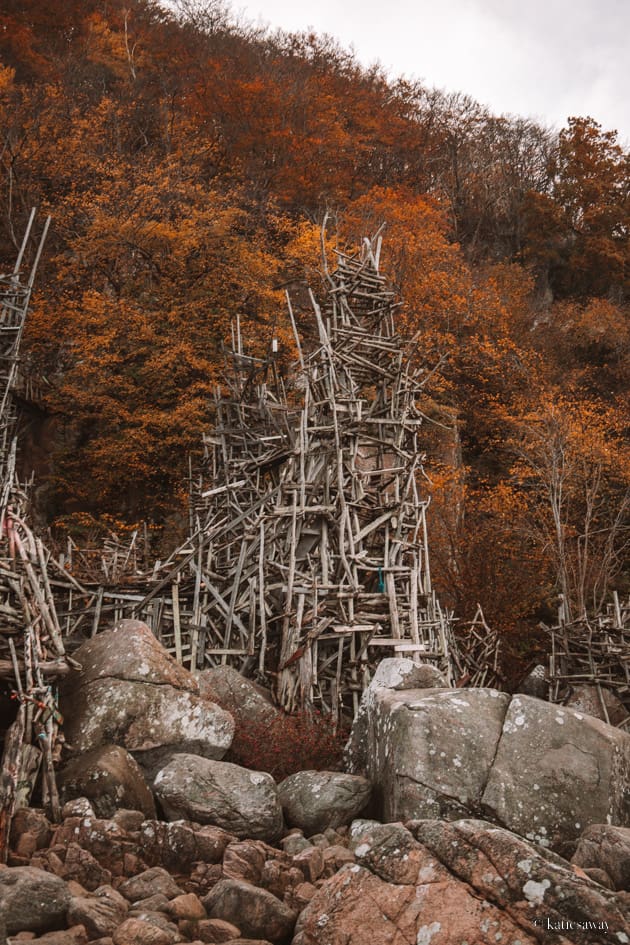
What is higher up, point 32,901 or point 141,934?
point 32,901

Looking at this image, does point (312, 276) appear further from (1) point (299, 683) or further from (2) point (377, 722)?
(2) point (377, 722)

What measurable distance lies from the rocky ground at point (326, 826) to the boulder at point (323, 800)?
2 cm

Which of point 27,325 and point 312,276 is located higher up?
point 312,276

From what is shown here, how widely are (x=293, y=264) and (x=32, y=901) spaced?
81.3 feet

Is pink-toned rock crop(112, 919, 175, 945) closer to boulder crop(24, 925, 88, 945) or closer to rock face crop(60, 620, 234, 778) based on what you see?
boulder crop(24, 925, 88, 945)

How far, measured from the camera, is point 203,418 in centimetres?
2342

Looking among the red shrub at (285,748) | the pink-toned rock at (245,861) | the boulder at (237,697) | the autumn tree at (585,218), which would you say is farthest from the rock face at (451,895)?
the autumn tree at (585,218)

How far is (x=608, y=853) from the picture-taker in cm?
583

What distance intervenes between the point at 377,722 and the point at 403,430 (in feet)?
20.3

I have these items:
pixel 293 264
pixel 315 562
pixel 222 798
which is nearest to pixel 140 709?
pixel 222 798

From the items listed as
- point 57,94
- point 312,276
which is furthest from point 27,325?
point 57,94

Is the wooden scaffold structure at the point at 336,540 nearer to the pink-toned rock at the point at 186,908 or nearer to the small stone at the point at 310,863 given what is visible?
the small stone at the point at 310,863

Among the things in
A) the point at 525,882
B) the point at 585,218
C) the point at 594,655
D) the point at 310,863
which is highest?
the point at 585,218

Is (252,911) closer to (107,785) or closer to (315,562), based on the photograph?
(107,785)
